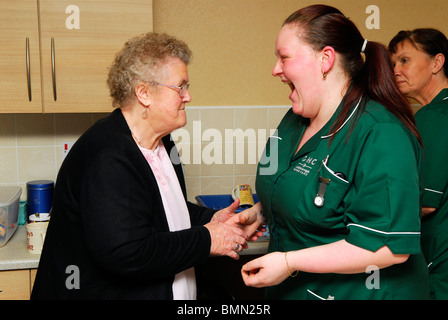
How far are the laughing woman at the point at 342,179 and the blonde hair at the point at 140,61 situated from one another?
348mm

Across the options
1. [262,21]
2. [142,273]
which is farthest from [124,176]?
[262,21]

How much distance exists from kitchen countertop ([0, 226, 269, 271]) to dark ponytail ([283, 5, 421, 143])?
34.2 inches

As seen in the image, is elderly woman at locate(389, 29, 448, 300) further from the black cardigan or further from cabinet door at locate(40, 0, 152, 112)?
cabinet door at locate(40, 0, 152, 112)

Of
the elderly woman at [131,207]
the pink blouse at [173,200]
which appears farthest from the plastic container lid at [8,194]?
the pink blouse at [173,200]

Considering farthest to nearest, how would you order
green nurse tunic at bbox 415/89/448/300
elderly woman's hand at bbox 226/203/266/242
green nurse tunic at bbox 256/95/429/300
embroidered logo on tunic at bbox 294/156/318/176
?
green nurse tunic at bbox 415/89/448/300 < elderly woman's hand at bbox 226/203/266/242 < embroidered logo on tunic at bbox 294/156/318/176 < green nurse tunic at bbox 256/95/429/300

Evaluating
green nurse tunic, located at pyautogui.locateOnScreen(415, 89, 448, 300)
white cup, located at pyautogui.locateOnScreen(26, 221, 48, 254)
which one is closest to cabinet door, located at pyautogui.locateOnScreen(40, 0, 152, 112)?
white cup, located at pyautogui.locateOnScreen(26, 221, 48, 254)

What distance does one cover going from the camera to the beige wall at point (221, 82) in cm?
250

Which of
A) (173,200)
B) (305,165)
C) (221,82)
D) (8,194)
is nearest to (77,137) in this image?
(8,194)

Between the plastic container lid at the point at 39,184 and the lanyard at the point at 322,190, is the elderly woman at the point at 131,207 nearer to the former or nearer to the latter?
the lanyard at the point at 322,190

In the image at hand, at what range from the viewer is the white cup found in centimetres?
199

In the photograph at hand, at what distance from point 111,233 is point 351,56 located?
846mm

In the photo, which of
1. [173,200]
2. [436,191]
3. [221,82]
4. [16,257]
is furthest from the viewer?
[221,82]

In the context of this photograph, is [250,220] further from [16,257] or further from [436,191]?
[16,257]

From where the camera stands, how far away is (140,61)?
1502 millimetres
